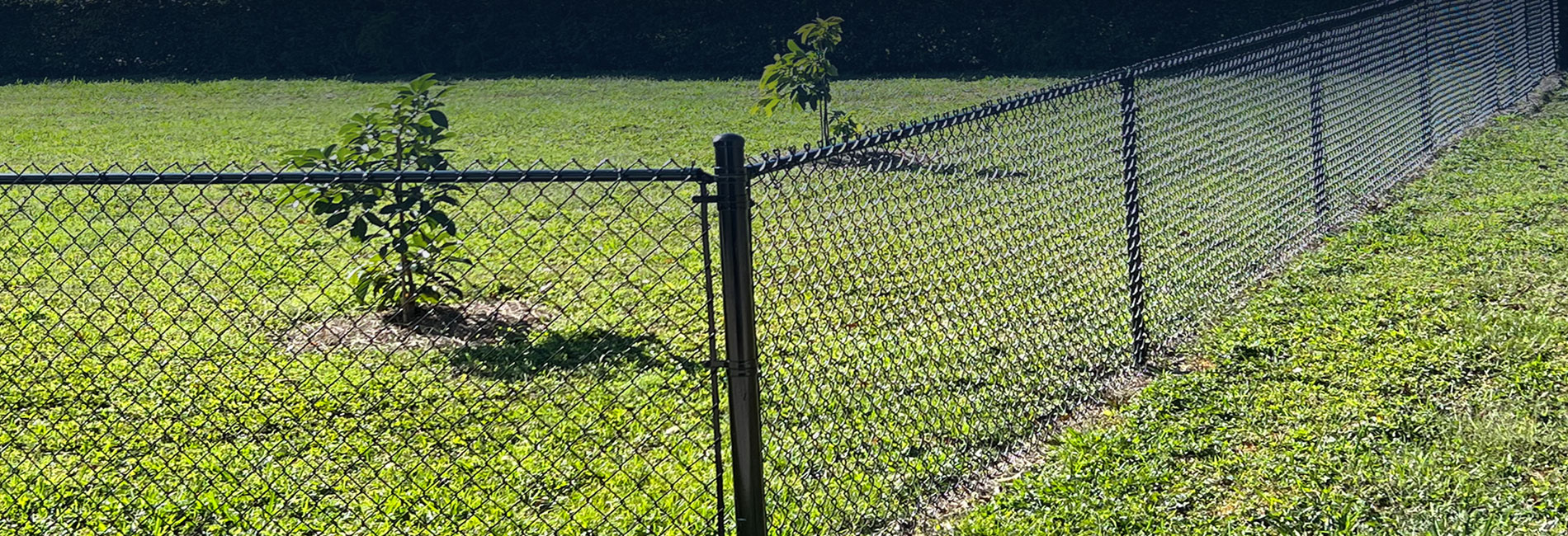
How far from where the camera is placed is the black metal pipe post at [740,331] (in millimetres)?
2795

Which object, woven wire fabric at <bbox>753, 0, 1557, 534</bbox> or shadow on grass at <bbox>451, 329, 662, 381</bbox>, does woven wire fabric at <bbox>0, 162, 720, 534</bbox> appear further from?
woven wire fabric at <bbox>753, 0, 1557, 534</bbox>

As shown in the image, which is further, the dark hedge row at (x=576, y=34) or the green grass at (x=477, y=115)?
the dark hedge row at (x=576, y=34)

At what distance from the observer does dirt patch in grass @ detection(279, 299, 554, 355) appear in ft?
18.5

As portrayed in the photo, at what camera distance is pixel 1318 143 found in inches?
300

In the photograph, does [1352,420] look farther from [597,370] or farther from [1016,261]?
[597,370]

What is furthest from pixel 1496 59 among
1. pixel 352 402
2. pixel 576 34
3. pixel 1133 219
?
pixel 576 34

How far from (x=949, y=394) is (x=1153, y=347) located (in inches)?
40.6

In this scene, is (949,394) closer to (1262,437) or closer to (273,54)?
(1262,437)

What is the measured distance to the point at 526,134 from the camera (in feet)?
43.7

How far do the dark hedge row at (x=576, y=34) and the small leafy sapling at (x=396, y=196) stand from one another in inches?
543

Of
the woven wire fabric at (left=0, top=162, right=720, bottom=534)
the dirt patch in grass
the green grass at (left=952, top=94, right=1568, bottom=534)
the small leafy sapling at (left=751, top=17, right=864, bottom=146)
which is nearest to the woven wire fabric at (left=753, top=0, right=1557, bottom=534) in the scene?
the green grass at (left=952, top=94, right=1568, bottom=534)

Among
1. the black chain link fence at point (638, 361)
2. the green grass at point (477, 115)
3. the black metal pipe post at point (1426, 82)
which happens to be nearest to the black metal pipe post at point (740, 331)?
the black chain link fence at point (638, 361)

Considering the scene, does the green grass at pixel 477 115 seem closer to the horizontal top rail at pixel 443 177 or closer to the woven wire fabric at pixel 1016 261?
the woven wire fabric at pixel 1016 261

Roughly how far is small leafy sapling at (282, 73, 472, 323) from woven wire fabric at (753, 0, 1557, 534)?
134cm
